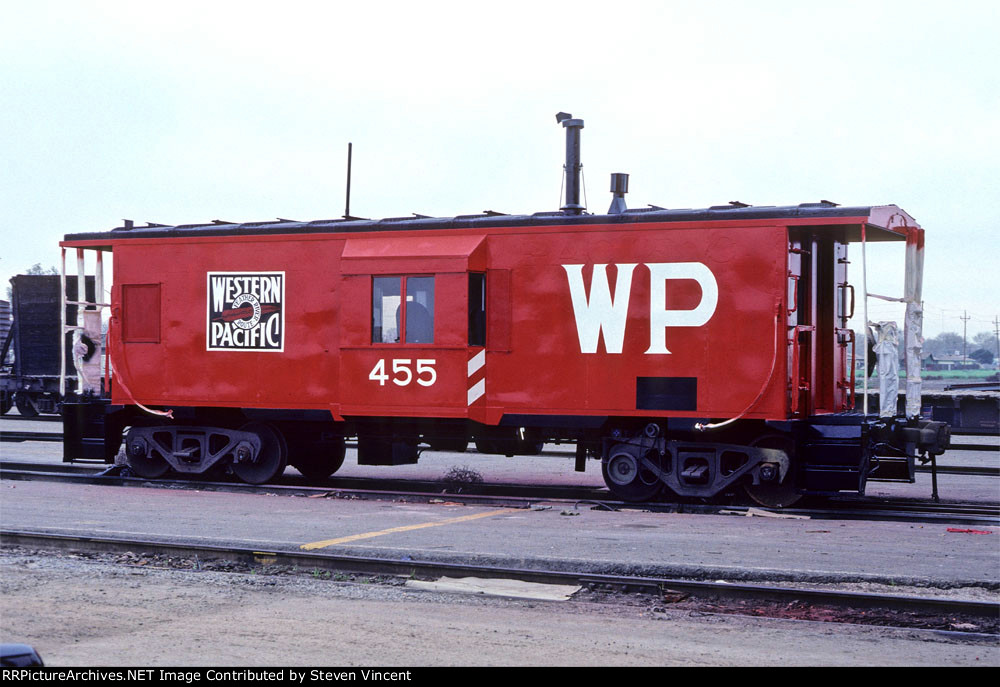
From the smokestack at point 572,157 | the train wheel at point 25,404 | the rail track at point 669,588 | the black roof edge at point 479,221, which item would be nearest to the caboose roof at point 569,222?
the black roof edge at point 479,221

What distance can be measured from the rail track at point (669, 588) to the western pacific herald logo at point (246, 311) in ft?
16.2

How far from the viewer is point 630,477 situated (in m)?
13.3

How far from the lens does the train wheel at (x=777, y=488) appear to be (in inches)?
500

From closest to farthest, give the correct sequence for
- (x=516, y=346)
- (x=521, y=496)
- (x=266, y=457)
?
(x=516, y=346), (x=521, y=496), (x=266, y=457)

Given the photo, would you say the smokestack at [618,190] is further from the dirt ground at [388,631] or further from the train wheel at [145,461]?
the train wheel at [145,461]

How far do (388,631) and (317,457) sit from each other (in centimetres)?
918

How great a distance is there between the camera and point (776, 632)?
23.2ft

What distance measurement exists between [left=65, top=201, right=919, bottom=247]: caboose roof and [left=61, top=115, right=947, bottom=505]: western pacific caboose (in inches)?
1.2

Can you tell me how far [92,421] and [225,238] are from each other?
10.6 feet

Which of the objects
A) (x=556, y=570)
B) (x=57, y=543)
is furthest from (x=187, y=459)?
(x=556, y=570)

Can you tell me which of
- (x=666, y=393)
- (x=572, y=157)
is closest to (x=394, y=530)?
(x=666, y=393)

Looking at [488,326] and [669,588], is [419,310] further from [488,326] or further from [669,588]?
[669,588]

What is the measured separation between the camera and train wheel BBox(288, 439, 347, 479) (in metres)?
15.7

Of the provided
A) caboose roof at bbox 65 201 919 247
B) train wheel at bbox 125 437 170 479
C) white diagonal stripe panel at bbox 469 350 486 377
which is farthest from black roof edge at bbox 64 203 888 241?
train wheel at bbox 125 437 170 479
